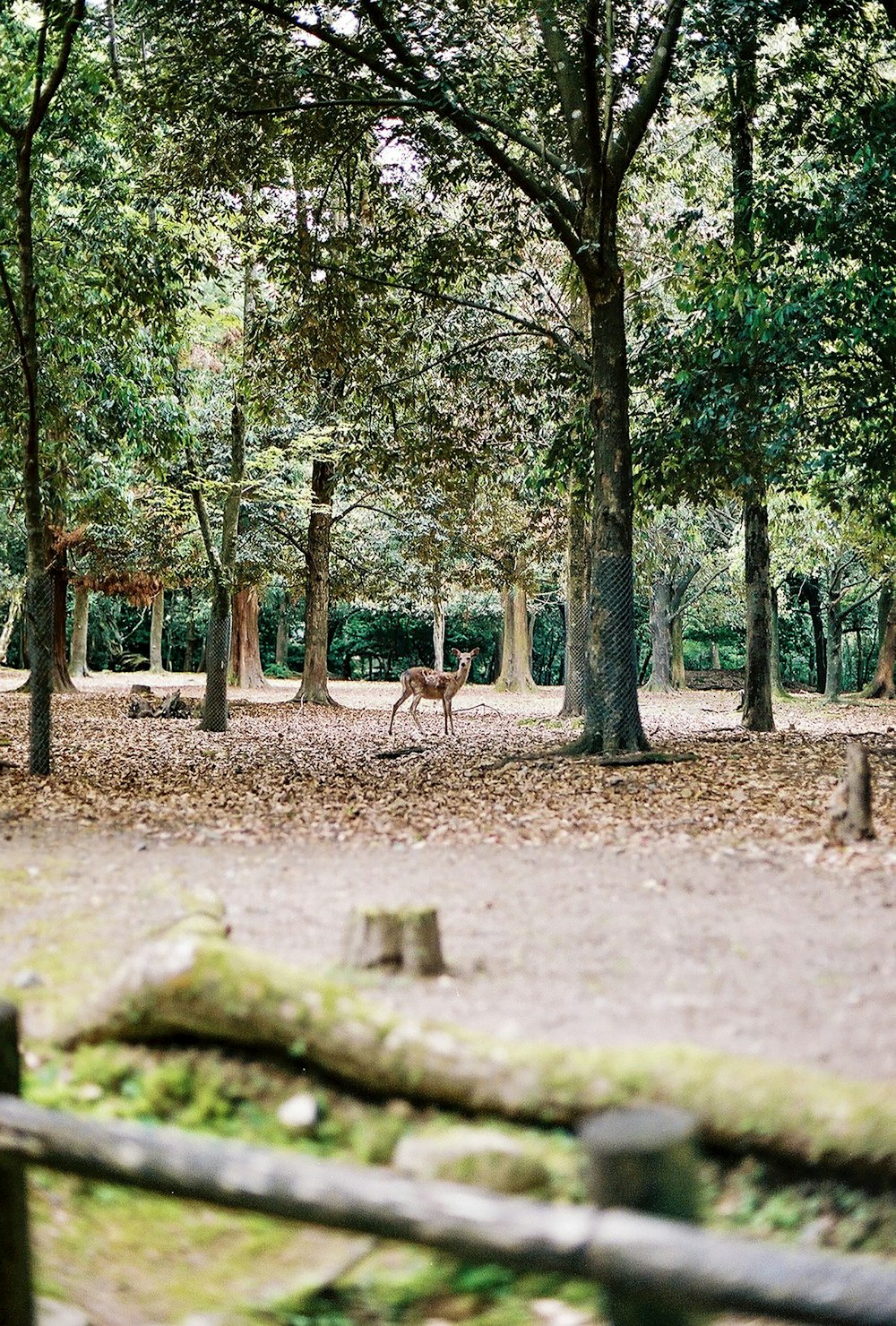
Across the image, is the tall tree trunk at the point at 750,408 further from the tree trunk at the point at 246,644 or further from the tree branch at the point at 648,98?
the tree trunk at the point at 246,644

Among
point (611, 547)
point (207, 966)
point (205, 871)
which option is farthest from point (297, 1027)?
point (611, 547)

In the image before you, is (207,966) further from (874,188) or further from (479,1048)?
(874,188)

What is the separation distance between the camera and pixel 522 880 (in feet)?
21.1

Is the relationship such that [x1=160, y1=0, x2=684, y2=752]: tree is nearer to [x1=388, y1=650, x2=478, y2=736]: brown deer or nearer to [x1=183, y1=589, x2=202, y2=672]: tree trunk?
[x1=388, y1=650, x2=478, y2=736]: brown deer

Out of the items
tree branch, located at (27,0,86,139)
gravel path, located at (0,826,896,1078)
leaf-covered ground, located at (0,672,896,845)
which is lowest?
gravel path, located at (0,826,896,1078)

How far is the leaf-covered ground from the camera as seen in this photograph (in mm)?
8195

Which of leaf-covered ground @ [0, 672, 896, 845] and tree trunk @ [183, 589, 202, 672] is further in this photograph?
tree trunk @ [183, 589, 202, 672]

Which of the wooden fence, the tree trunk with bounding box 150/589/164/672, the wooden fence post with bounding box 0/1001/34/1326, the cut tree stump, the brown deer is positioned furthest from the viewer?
the tree trunk with bounding box 150/589/164/672

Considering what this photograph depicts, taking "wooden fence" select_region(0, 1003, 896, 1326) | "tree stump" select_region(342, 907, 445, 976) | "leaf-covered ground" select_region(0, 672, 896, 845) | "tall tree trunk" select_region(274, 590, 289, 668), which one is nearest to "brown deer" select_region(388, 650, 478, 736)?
"leaf-covered ground" select_region(0, 672, 896, 845)

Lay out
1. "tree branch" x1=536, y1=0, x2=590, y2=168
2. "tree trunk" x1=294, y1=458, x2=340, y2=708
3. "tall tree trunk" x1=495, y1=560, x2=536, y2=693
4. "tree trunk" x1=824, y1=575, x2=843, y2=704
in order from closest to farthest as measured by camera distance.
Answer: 1. "tree branch" x1=536, y1=0, x2=590, y2=168
2. "tree trunk" x1=294, y1=458, x2=340, y2=708
3. "tree trunk" x1=824, y1=575, x2=843, y2=704
4. "tall tree trunk" x1=495, y1=560, x2=536, y2=693

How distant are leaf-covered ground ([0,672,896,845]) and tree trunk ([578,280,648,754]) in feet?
2.63

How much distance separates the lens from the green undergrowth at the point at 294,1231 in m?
2.88

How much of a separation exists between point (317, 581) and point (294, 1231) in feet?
65.1

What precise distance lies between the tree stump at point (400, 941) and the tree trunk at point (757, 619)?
35.5 feet
